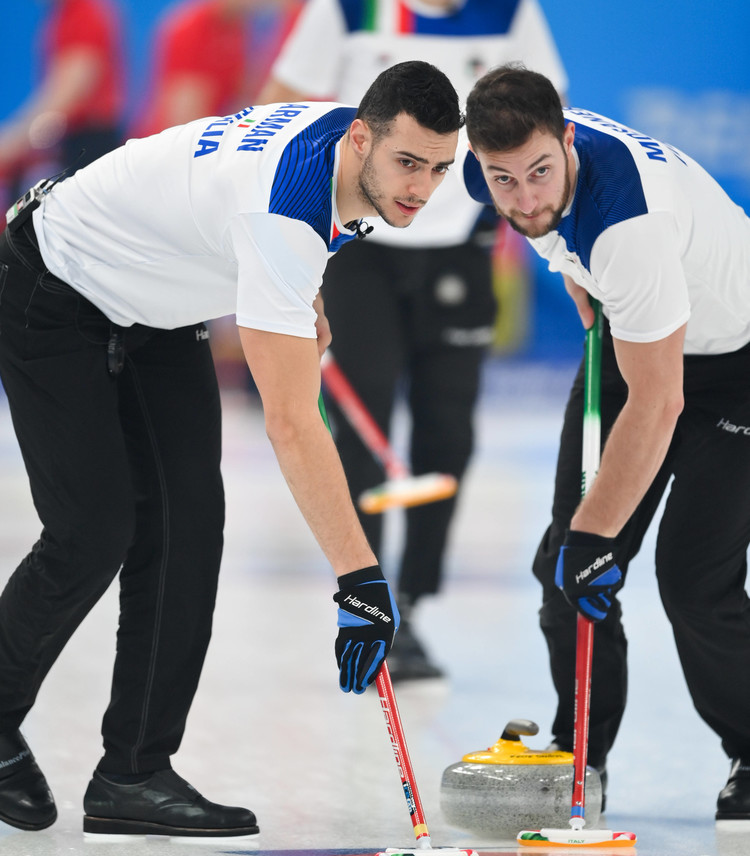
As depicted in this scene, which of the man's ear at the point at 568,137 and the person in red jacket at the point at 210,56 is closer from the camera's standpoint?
the man's ear at the point at 568,137

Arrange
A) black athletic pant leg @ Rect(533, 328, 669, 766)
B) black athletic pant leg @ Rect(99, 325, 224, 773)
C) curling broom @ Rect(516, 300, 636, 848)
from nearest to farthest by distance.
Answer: curling broom @ Rect(516, 300, 636, 848) → black athletic pant leg @ Rect(99, 325, 224, 773) → black athletic pant leg @ Rect(533, 328, 669, 766)

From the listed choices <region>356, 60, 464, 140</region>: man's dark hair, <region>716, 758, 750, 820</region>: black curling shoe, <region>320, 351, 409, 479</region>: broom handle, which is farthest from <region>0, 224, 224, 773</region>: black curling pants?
<region>320, 351, 409, 479</region>: broom handle

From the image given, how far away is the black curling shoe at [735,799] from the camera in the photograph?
7.59 feet

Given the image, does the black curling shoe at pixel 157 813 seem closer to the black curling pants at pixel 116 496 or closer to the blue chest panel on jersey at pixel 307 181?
the black curling pants at pixel 116 496

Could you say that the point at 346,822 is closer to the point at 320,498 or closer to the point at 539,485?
the point at 320,498

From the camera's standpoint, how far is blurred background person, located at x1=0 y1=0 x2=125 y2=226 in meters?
8.02

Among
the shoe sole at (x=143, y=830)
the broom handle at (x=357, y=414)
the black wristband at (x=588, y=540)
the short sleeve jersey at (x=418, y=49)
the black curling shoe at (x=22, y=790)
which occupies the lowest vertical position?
the shoe sole at (x=143, y=830)

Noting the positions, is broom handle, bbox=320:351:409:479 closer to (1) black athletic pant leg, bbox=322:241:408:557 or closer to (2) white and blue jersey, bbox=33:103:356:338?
(1) black athletic pant leg, bbox=322:241:408:557

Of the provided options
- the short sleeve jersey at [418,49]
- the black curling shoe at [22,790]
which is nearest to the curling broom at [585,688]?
the black curling shoe at [22,790]

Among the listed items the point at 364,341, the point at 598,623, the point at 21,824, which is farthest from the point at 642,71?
the point at 21,824

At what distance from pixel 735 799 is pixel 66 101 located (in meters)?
6.78

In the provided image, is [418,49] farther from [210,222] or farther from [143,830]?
[143,830]

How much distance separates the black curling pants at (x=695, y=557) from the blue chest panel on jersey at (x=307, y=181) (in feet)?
2.38

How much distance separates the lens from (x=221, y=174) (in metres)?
2.01
